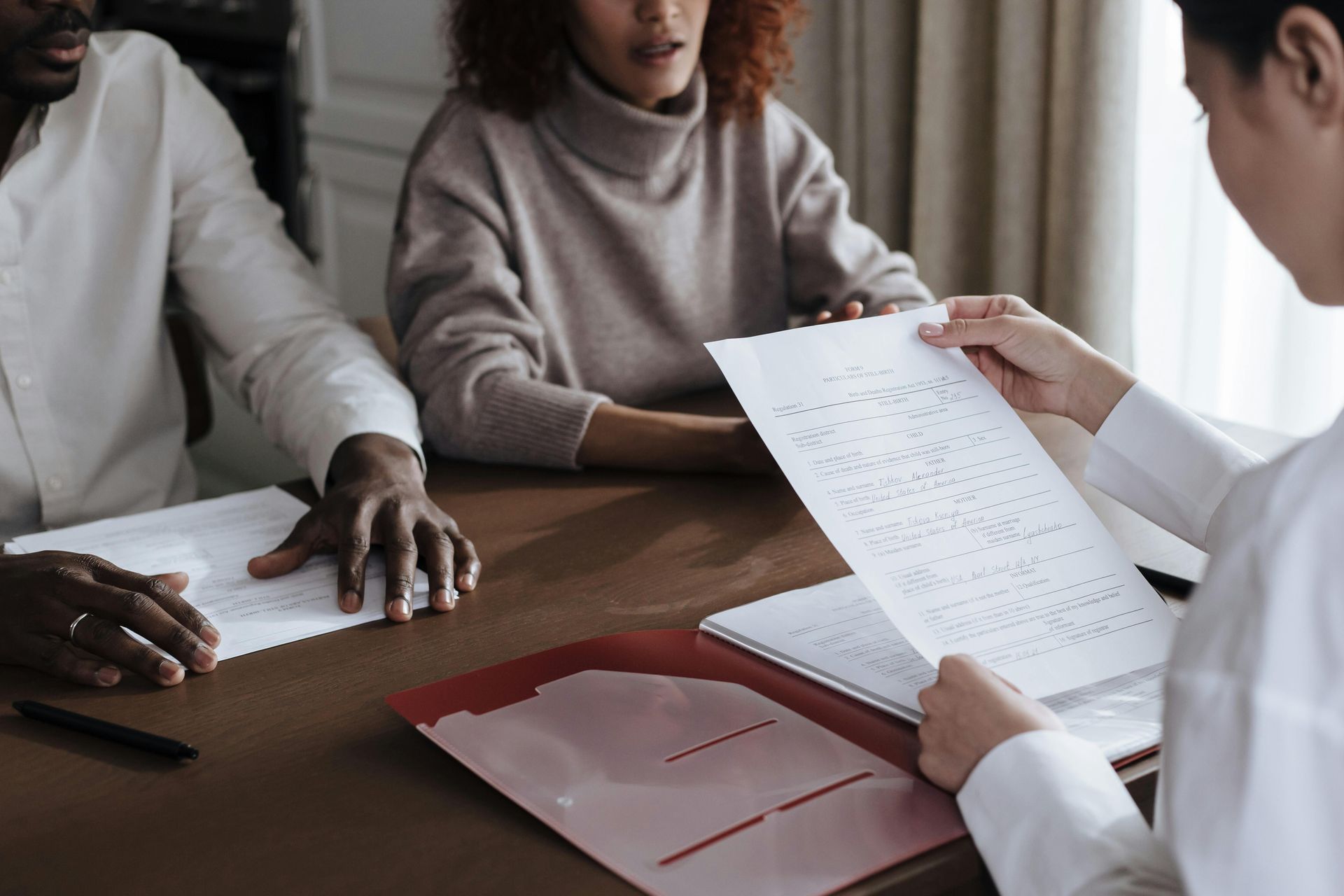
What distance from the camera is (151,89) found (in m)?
1.45

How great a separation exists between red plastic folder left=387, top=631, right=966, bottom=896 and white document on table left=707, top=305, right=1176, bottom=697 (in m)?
0.09

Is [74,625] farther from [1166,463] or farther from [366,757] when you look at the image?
[1166,463]

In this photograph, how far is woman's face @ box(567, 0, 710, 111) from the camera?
1507 mm

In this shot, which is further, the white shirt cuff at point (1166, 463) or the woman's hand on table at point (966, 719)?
the white shirt cuff at point (1166, 463)

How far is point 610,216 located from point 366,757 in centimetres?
100

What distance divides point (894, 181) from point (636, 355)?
1.01 meters

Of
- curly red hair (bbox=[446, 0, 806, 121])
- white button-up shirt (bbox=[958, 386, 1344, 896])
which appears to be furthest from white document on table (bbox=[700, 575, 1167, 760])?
curly red hair (bbox=[446, 0, 806, 121])

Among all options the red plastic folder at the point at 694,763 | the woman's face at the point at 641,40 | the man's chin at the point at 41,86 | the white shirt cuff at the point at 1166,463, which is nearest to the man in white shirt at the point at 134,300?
the man's chin at the point at 41,86

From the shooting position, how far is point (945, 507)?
82cm

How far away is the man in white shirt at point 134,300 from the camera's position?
4.12ft

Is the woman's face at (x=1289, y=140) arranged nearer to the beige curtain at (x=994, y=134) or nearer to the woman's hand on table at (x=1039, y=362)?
the woman's hand on table at (x=1039, y=362)

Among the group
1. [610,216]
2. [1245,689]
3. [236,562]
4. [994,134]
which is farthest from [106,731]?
[994,134]

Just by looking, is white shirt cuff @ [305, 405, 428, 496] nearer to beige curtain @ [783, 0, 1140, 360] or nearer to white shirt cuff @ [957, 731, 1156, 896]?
white shirt cuff @ [957, 731, 1156, 896]

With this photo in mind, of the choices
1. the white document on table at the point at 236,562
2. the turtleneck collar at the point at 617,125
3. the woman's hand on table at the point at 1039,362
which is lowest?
the white document on table at the point at 236,562
